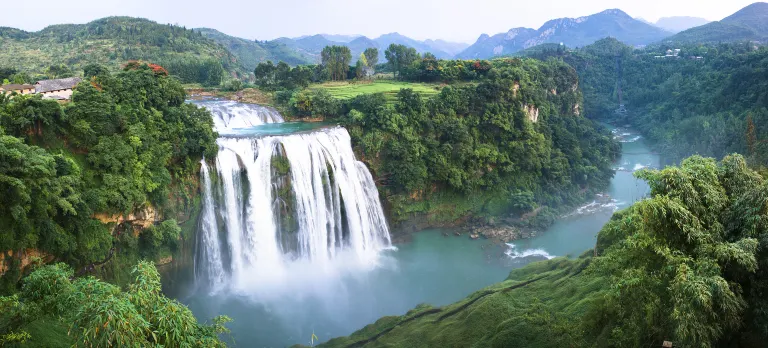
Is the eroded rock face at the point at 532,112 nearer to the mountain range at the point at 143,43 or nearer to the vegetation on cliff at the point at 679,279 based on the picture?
the vegetation on cliff at the point at 679,279

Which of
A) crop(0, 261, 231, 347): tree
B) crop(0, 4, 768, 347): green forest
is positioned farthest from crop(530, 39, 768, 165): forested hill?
crop(0, 261, 231, 347): tree

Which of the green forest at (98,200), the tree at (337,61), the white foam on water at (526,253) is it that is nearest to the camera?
the green forest at (98,200)

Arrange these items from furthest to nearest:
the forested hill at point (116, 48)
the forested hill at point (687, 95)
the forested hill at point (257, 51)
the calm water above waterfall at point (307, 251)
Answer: the forested hill at point (257, 51) → the forested hill at point (116, 48) → the forested hill at point (687, 95) → the calm water above waterfall at point (307, 251)

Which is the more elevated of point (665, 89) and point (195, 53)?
point (195, 53)

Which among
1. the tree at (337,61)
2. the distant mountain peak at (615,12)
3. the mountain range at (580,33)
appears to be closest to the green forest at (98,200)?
the tree at (337,61)

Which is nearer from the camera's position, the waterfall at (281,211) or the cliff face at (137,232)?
the cliff face at (137,232)

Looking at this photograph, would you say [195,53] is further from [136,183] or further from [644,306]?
[644,306]

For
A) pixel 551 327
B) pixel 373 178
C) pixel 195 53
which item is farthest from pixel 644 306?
pixel 195 53
